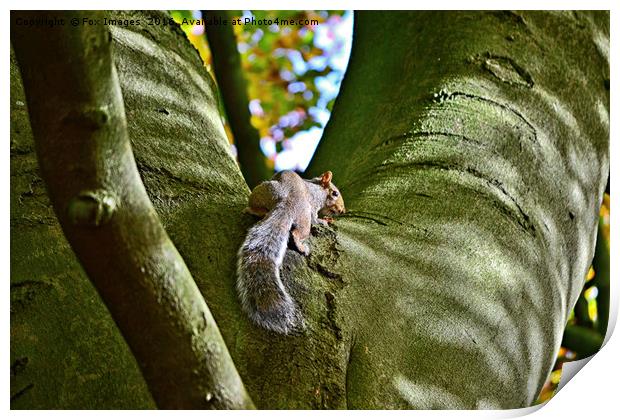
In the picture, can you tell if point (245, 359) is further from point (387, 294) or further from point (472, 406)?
point (472, 406)

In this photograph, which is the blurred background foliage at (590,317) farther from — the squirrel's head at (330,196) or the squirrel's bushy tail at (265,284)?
the squirrel's bushy tail at (265,284)

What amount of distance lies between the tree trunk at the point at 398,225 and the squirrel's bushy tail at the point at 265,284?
0.02 metres

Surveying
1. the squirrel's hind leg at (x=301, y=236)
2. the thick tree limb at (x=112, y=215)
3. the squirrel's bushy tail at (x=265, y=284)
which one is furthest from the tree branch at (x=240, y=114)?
the thick tree limb at (x=112, y=215)

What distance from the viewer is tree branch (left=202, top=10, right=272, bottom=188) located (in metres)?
2.67

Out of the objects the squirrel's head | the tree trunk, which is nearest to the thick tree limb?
the tree trunk

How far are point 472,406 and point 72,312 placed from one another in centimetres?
66

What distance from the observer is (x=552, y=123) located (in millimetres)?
1695

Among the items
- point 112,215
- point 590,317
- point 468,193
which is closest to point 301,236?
point 468,193

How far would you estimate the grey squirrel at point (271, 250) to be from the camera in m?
1.18

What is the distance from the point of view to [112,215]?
0.86 m

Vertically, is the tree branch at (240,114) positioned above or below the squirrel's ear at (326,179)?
above

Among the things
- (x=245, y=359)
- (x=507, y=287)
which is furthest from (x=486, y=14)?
(x=245, y=359)

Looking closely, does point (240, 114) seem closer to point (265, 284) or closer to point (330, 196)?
point (330, 196)

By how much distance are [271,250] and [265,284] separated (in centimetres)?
9
